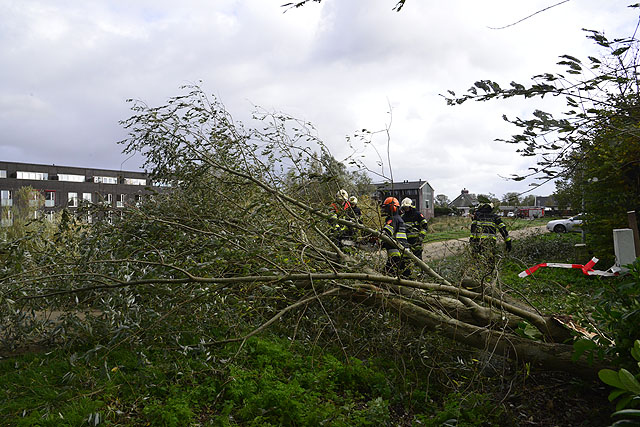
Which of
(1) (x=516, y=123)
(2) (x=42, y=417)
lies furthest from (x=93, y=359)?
(1) (x=516, y=123)

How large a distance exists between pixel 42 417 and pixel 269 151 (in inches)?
125

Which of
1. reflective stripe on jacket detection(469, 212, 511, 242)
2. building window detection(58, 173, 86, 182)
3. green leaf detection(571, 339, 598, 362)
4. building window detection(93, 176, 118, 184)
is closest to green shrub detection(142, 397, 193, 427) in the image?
green leaf detection(571, 339, 598, 362)

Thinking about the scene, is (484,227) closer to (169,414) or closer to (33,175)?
(169,414)

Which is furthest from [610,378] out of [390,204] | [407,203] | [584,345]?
[407,203]

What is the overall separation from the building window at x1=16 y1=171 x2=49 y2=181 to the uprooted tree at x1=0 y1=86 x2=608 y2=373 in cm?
4465

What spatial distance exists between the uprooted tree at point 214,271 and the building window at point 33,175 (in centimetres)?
4465

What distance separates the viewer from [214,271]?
12.4 ft

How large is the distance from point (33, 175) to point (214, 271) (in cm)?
4657

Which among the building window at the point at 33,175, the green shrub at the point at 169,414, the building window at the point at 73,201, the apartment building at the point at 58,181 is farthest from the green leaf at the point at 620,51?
the building window at the point at 33,175

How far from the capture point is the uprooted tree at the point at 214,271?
3.38 metres

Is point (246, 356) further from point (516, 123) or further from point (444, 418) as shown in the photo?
point (516, 123)

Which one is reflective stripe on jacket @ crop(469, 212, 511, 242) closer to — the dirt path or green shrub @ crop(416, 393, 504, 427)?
the dirt path

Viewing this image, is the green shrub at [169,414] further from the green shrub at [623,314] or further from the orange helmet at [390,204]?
the orange helmet at [390,204]

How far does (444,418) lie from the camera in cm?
319
